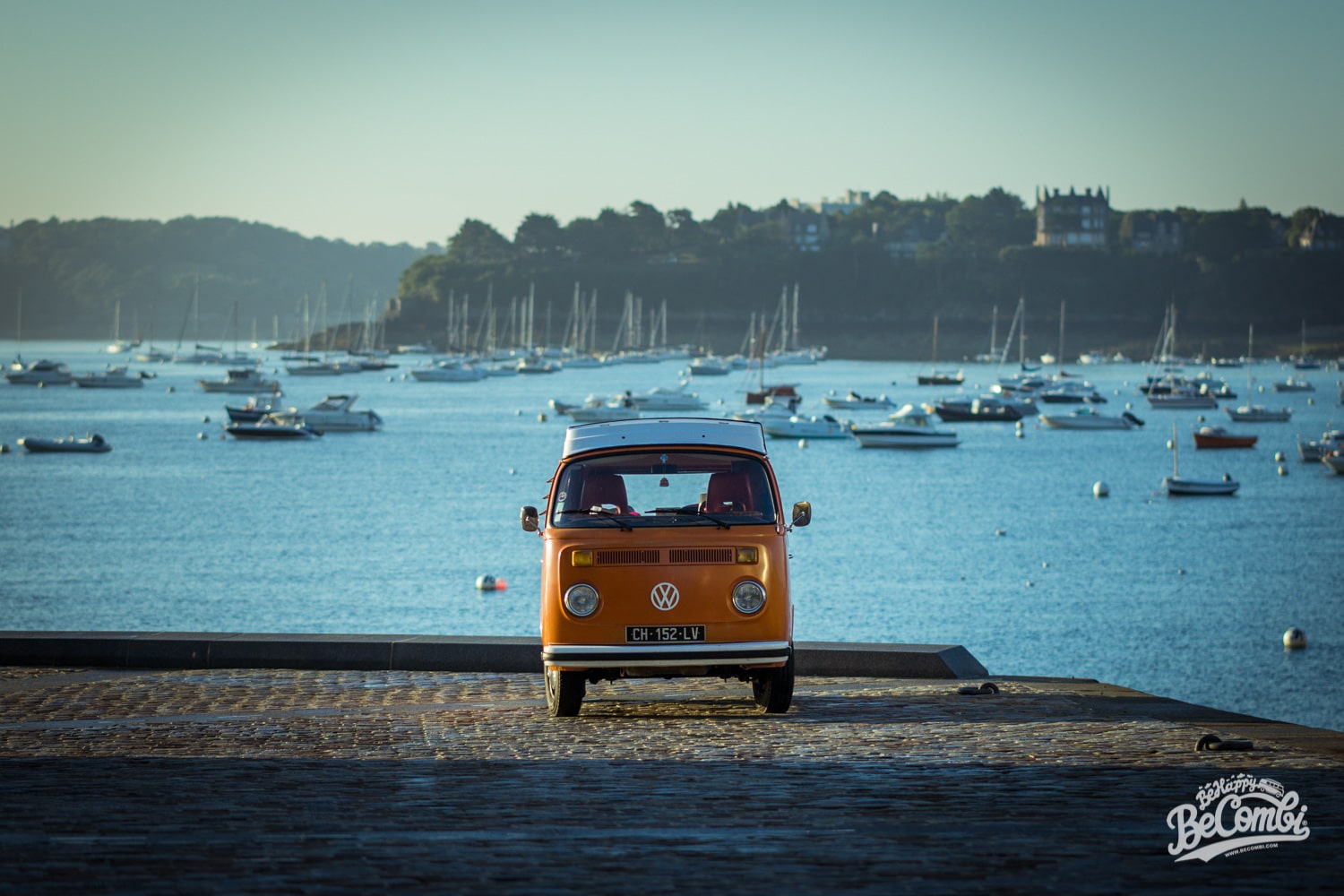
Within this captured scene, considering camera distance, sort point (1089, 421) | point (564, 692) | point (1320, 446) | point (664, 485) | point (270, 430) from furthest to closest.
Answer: point (1089, 421) → point (270, 430) → point (1320, 446) → point (664, 485) → point (564, 692)

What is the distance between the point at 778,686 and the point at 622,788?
3.26 m

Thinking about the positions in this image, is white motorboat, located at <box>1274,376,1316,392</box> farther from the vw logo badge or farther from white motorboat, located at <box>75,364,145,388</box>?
the vw logo badge

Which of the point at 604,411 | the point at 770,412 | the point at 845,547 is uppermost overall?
the point at 770,412

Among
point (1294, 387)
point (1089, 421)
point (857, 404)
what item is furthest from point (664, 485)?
point (1294, 387)

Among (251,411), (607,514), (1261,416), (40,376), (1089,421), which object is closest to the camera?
(607,514)

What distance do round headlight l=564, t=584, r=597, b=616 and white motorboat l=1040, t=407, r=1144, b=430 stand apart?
114000mm

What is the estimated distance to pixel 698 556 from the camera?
1188 cm

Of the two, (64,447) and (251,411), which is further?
(251,411)

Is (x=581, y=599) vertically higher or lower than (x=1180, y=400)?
lower

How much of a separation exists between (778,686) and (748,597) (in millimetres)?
1053

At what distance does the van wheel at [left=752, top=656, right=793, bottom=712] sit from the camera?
12523 millimetres

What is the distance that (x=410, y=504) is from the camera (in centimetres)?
7225

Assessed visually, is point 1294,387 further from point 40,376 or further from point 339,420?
point 40,376

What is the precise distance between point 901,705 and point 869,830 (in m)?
4.91
